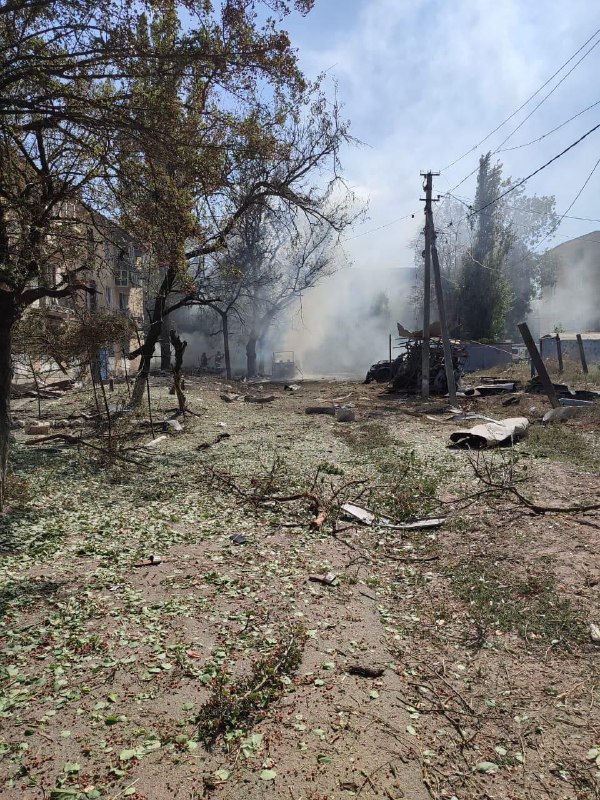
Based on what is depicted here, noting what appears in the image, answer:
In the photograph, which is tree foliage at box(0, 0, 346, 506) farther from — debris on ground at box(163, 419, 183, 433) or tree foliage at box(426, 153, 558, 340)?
tree foliage at box(426, 153, 558, 340)

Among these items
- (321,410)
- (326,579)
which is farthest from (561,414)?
(326,579)

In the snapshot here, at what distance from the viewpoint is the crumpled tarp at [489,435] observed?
1120 centimetres

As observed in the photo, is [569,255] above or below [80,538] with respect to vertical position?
above

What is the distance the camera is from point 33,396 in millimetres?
18766

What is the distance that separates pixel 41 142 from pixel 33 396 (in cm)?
1285

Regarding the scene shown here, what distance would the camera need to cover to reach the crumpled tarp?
441 inches

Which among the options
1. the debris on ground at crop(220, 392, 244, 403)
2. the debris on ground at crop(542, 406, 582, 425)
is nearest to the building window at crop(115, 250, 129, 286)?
the debris on ground at crop(220, 392, 244, 403)

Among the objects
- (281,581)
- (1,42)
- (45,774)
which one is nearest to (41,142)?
(1,42)

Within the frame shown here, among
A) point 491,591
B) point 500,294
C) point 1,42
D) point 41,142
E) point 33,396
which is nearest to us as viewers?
point 491,591

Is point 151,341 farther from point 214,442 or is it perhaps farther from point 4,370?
point 4,370

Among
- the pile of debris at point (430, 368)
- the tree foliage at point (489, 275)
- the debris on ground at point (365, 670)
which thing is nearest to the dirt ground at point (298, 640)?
the debris on ground at point (365, 670)

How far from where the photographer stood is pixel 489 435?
11297 mm

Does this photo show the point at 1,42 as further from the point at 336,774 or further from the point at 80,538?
the point at 336,774

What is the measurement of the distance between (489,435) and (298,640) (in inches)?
323
